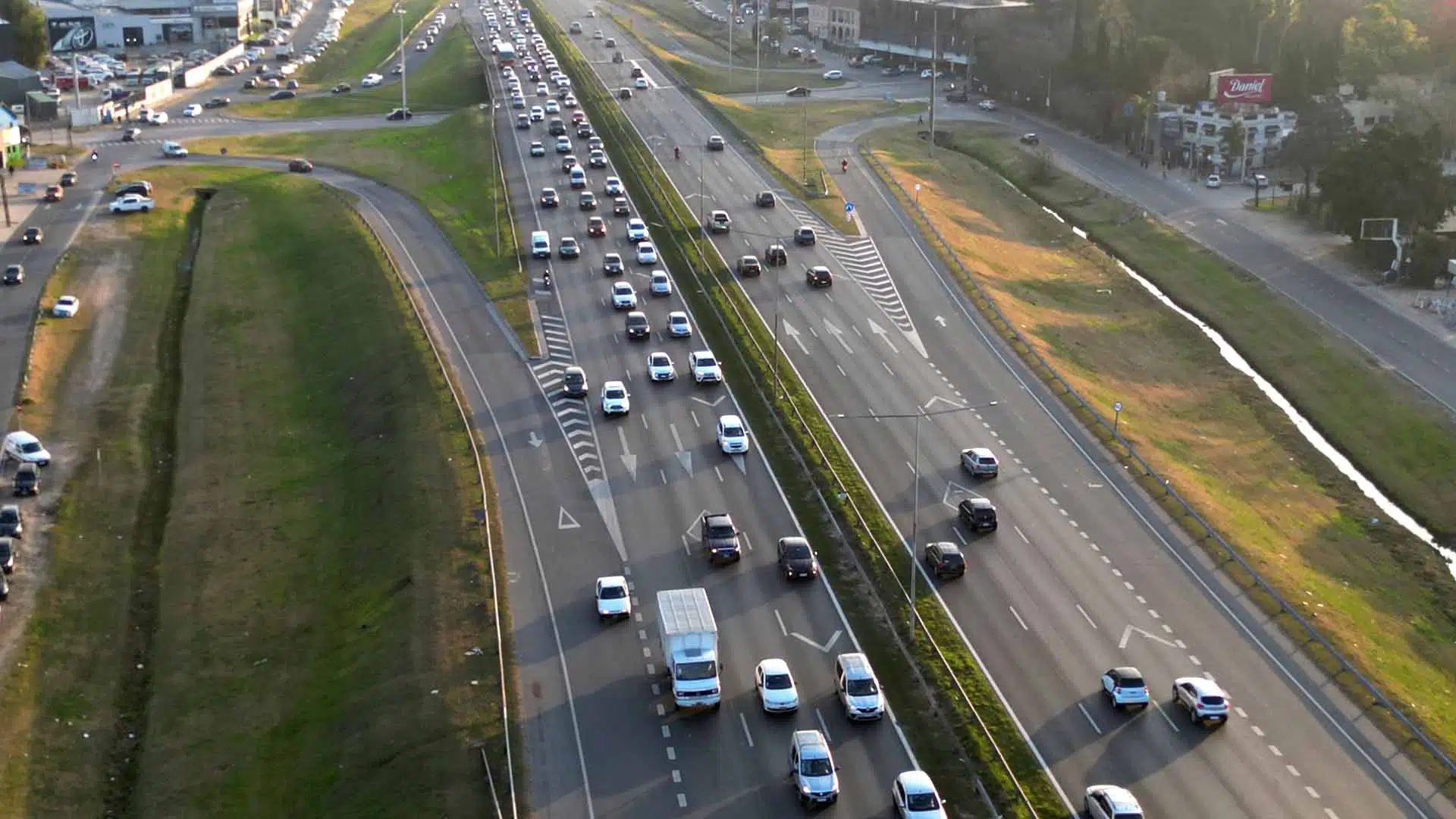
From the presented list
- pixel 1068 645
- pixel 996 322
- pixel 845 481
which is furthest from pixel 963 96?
pixel 1068 645

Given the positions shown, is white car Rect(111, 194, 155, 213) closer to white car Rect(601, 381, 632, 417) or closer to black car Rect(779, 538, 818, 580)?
white car Rect(601, 381, 632, 417)

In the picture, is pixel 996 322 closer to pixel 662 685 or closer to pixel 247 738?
pixel 662 685

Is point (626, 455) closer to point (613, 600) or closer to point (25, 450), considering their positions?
point (613, 600)

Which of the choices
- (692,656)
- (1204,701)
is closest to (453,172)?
(692,656)

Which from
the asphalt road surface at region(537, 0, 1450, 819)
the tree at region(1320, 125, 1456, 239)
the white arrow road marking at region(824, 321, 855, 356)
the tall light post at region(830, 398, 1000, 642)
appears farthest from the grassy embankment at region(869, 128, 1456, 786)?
the white arrow road marking at region(824, 321, 855, 356)

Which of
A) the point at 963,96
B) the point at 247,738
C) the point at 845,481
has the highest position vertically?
the point at 963,96

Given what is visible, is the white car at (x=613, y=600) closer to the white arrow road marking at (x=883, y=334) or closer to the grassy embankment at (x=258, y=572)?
the grassy embankment at (x=258, y=572)

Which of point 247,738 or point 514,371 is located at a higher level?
point 514,371

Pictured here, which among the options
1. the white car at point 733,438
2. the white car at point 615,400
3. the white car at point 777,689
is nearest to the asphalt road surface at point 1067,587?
the white car at point 615,400
